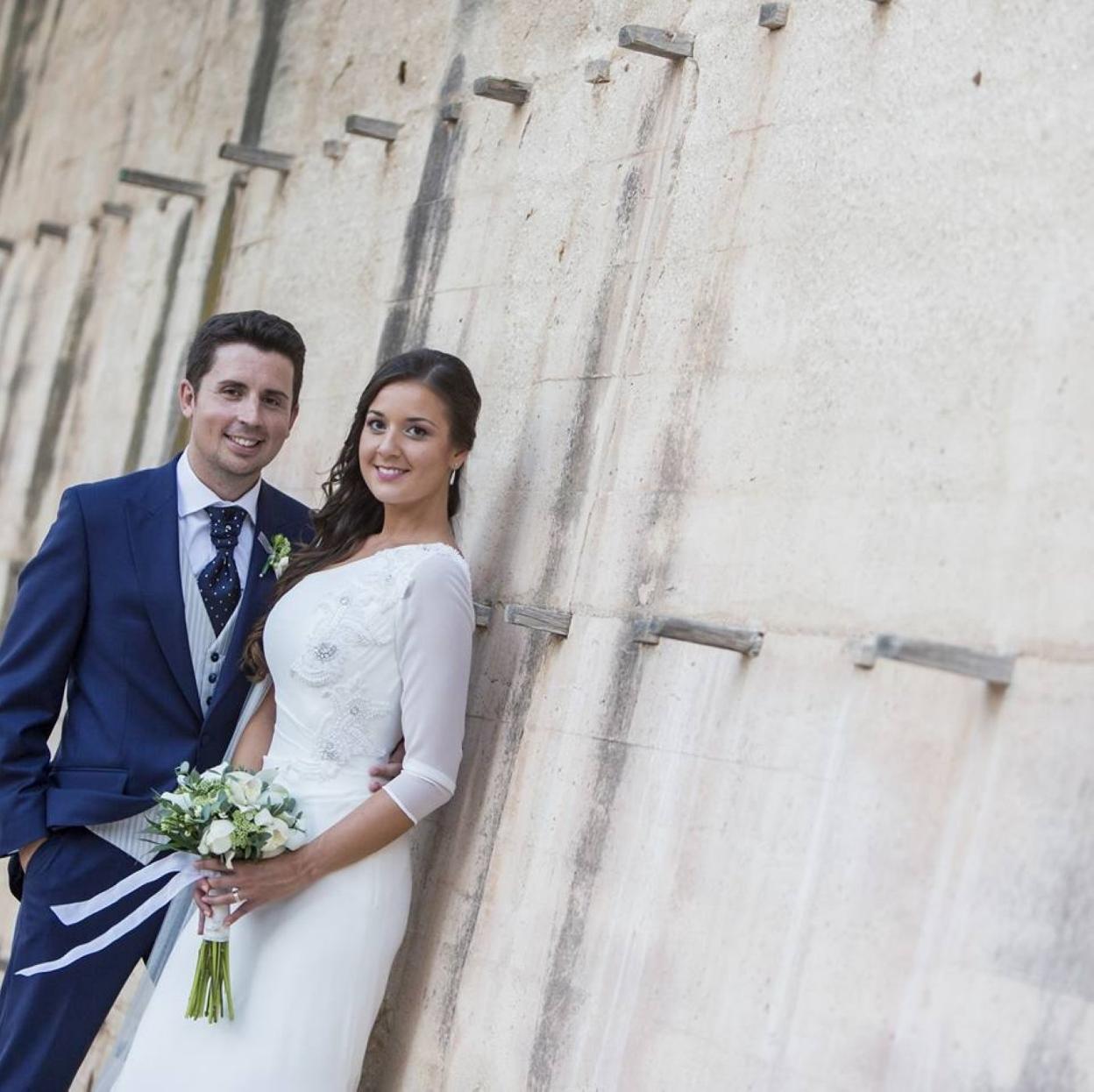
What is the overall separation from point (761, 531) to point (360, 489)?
3.60ft

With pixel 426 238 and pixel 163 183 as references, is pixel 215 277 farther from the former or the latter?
pixel 426 238

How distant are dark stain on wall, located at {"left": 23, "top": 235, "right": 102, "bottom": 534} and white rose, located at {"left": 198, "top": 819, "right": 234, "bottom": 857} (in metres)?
4.16

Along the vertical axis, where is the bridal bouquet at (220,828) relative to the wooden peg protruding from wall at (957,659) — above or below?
below

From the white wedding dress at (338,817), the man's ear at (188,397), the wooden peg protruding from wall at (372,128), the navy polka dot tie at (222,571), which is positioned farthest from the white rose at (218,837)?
the wooden peg protruding from wall at (372,128)

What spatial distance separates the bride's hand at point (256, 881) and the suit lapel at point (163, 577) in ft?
1.75

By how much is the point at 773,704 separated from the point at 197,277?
3.77 metres

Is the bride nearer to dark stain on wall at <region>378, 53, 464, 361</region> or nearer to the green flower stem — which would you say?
the green flower stem

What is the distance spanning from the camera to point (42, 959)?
4.11 metres

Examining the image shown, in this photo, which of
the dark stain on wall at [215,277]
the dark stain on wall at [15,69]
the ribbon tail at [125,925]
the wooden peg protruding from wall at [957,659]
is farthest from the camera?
the dark stain on wall at [15,69]

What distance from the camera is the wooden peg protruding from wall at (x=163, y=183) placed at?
668 cm

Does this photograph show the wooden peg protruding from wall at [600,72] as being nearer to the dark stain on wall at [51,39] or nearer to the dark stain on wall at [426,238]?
the dark stain on wall at [426,238]

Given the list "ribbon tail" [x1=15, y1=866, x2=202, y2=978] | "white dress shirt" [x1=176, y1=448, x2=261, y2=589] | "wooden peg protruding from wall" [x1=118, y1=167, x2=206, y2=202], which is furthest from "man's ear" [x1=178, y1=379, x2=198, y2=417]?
"wooden peg protruding from wall" [x1=118, y1=167, x2=206, y2=202]

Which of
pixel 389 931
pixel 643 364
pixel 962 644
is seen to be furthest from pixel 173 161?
pixel 962 644

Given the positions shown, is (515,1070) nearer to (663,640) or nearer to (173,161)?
(663,640)
